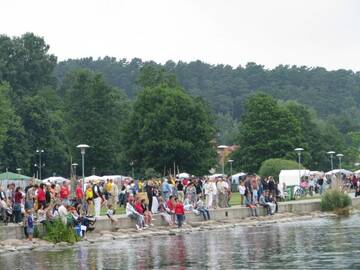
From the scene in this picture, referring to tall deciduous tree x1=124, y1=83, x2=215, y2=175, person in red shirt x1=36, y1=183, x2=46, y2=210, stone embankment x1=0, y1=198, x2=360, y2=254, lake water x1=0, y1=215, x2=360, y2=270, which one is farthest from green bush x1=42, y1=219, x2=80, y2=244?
tall deciduous tree x1=124, y1=83, x2=215, y2=175

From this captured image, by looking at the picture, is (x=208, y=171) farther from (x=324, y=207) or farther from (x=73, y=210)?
(x=73, y=210)

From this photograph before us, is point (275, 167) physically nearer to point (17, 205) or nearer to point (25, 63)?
point (17, 205)

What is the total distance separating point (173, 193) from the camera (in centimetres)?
5206

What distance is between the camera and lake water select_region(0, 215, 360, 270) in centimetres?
3254

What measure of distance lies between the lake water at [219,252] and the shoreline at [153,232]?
0.81 m

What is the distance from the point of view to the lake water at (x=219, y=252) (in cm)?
3254

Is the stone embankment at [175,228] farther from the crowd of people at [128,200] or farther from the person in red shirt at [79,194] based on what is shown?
the person in red shirt at [79,194]

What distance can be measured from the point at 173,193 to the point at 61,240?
1120cm

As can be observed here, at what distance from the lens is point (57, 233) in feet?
138

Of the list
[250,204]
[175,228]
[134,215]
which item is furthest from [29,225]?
[250,204]

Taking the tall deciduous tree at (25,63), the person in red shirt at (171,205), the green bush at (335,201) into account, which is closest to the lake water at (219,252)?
the person in red shirt at (171,205)

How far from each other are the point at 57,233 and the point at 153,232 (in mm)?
6020

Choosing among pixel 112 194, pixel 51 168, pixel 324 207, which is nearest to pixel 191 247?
pixel 112 194

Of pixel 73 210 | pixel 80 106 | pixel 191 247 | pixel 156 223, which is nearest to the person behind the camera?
pixel 191 247
